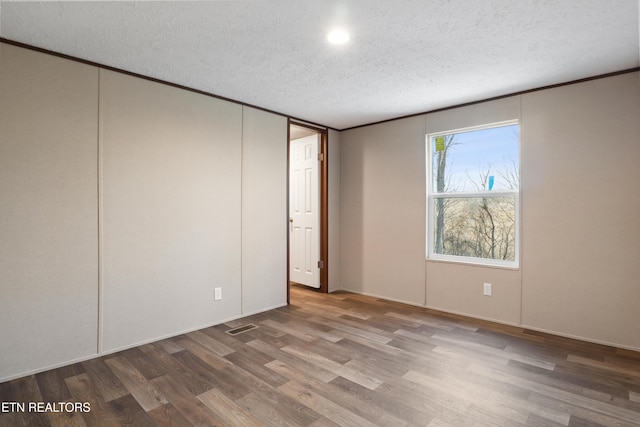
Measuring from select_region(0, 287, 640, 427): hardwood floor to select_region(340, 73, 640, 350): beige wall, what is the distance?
0.29 m

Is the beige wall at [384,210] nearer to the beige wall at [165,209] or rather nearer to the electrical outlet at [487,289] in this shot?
the electrical outlet at [487,289]

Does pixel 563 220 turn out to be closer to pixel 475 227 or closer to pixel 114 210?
pixel 475 227

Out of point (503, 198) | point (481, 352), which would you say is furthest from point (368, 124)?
point (481, 352)

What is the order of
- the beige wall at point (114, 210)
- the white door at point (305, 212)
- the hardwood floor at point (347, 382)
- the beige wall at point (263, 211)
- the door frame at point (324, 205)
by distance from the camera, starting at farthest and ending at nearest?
the white door at point (305, 212) < the door frame at point (324, 205) < the beige wall at point (263, 211) < the beige wall at point (114, 210) < the hardwood floor at point (347, 382)

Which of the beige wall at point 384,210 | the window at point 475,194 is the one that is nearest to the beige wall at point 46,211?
the beige wall at point 384,210

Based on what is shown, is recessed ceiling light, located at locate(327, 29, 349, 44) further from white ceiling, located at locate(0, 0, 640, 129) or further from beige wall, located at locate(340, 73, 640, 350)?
beige wall, located at locate(340, 73, 640, 350)

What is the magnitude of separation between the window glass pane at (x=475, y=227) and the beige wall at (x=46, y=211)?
11.4 ft

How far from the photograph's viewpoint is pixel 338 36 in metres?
2.25

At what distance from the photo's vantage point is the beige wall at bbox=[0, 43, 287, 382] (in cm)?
233

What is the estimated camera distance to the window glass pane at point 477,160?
3465 millimetres

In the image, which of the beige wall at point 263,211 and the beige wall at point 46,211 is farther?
the beige wall at point 263,211

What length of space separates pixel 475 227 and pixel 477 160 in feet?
2.42

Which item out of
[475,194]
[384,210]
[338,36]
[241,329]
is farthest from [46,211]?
[475,194]

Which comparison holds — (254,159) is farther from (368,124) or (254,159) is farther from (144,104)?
(368,124)
